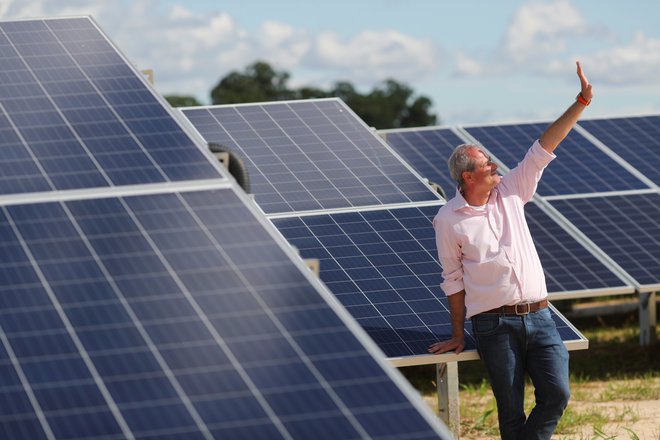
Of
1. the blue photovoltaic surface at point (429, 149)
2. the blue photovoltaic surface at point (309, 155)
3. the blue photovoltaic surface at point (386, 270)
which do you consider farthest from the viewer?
the blue photovoltaic surface at point (429, 149)

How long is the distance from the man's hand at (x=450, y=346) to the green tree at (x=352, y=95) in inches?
3182

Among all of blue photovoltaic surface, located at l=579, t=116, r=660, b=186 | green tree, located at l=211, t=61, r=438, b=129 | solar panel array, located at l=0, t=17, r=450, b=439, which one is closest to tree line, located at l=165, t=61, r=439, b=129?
green tree, located at l=211, t=61, r=438, b=129

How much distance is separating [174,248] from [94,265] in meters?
0.43

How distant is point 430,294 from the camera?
9938mm

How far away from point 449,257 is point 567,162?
975 centimetres

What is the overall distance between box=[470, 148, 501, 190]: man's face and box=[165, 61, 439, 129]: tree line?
81.1m

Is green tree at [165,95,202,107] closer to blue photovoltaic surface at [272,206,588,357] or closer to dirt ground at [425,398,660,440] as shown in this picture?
dirt ground at [425,398,660,440]

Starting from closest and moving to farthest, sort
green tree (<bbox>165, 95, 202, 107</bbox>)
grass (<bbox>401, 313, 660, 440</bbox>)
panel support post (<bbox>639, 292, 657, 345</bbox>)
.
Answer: grass (<bbox>401, 313, 660, 440</bbox>) < panel support post (<bbox>639, 292, 657, 345</bbox>) < green tree (<bbox>165, 95, 202, 107</bbox>)

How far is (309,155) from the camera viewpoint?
42.7 ft

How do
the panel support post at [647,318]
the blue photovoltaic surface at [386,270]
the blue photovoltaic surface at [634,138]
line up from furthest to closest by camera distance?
1. the blue photovoltaic surface at [634,138]
2. the panel support post at [647,318]
3. the blue photovoltaic surface at [386,270]

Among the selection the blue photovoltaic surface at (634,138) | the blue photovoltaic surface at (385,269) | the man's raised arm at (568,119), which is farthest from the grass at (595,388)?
the man's raised arm at (568,119)

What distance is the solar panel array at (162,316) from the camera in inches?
224

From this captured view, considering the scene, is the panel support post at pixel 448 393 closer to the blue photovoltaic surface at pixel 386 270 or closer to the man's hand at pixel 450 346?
the blue photovoltaic surface at pixel 386 270

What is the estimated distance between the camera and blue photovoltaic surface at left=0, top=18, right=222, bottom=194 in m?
7.25
